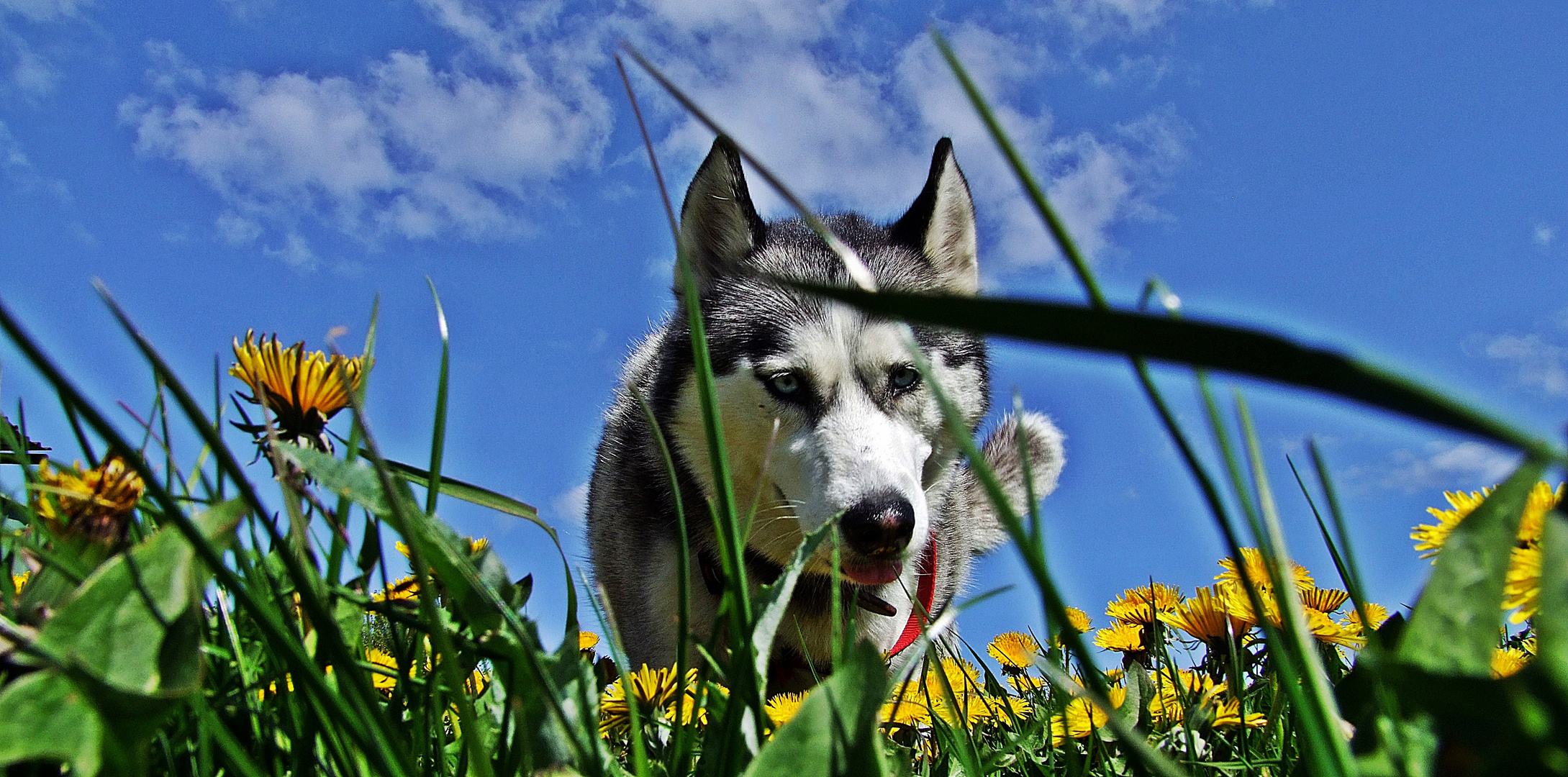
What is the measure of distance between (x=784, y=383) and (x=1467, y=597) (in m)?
2.84

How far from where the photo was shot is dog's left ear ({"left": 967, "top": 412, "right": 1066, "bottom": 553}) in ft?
16.4

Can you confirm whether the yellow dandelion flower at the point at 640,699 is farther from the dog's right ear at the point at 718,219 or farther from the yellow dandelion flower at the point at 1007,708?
the dog's right ear at the point at 718,219

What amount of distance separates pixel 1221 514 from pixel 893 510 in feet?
7.01

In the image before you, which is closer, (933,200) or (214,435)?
(214,435)

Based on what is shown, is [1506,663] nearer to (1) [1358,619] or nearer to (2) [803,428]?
(1) [1358,619]

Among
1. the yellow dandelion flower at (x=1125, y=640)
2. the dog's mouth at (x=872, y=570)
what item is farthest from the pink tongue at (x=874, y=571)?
the yellow dandelion flower at (x=1125, y=640)

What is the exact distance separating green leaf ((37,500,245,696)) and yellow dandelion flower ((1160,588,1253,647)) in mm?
1205

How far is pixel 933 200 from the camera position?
3.99 m

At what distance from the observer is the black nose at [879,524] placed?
102 inches

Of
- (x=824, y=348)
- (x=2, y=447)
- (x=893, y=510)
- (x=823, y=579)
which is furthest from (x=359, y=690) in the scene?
(x=823, y=579)

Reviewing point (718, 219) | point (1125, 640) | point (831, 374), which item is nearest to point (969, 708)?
point (1125, 640)

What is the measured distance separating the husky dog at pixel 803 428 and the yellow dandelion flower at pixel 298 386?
1.85 m

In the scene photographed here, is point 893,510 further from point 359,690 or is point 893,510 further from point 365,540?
point 359,690

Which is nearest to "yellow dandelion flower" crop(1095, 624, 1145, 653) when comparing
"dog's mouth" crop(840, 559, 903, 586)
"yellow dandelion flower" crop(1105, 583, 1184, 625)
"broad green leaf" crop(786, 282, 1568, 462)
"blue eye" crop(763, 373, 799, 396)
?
"yellow dandelion flower" crop(1105, 583, 1184, 625)
